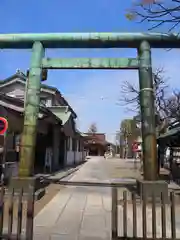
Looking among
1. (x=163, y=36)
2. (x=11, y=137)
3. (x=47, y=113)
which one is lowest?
(x=11, y=137)

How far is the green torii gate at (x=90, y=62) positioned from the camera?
37.2 ft

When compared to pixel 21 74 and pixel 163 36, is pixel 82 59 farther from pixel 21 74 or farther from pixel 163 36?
pixel 21 74

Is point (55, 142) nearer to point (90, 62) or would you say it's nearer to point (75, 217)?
point (90, 62)

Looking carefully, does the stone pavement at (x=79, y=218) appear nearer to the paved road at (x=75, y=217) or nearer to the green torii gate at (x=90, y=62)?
the paved road at (x=75, y=217)

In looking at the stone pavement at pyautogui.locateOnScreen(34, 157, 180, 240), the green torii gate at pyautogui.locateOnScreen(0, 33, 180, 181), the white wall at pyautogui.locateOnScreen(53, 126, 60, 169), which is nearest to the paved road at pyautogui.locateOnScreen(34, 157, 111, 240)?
the stone pavement at pyautogui.locateOnScreen(34, 157, 180, 240)

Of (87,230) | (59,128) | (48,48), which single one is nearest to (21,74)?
(59,128)

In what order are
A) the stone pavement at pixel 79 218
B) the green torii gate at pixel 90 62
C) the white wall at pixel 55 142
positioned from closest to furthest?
the stone pavement at pixel 79 218
the green torii gate at pixel 90 62
the white wall at pixel 55 142

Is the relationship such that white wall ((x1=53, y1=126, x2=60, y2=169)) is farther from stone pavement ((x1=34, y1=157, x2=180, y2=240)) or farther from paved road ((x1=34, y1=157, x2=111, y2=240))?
stone pavement ((x1=34, y1=157, x2=180, y2=240))

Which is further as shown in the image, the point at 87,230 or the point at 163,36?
the point at 163,36

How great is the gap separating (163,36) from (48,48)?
4.38 m

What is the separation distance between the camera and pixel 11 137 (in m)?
17.7

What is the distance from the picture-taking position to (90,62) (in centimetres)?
1204

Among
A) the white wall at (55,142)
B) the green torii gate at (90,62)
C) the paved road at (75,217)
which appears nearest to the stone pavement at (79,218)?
the paved road at (75,217)

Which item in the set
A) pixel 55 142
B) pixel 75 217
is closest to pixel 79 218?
pixel 75 217
